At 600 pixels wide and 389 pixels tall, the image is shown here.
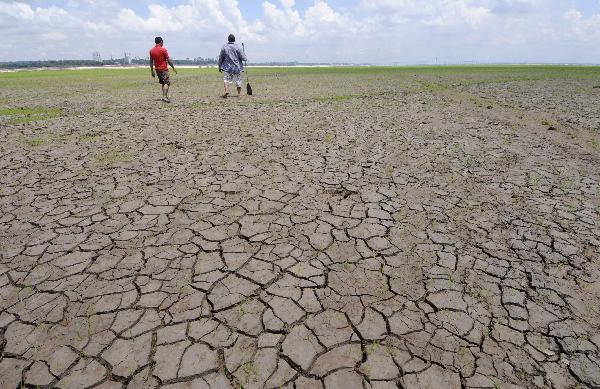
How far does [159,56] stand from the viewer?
436 inches

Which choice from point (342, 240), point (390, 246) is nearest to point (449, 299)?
point (390, 246)

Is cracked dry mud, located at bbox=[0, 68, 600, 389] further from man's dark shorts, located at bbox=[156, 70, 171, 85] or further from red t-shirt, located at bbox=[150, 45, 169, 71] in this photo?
man's dark shorts, located at bbox=[156, 70, 171, 85]

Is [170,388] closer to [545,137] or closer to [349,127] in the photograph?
[349,127]

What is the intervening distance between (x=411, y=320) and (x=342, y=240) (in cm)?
123

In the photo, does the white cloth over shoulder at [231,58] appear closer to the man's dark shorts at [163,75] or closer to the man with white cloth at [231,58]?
the man with white cloth at [231,58]

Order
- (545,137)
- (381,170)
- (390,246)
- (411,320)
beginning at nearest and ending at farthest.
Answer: (411,320)
(390,246)
(381,170)
(545,137)

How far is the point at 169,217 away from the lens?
418 centimetres

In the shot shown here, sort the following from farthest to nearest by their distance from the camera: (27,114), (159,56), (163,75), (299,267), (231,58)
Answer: (231,58) < (163,75) < (159,56) < (27,114) < (299,267)

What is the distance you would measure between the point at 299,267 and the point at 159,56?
10.3 m

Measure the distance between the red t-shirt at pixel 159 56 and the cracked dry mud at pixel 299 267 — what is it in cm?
521

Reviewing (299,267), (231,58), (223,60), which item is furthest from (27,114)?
(299,267)

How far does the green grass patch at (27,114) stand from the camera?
32.5 ft

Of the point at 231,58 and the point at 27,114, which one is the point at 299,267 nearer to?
the point at 231,58

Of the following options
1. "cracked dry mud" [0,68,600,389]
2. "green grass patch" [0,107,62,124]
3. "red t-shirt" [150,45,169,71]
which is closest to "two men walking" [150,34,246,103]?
"red t-shirt" [150,45,169,71]
